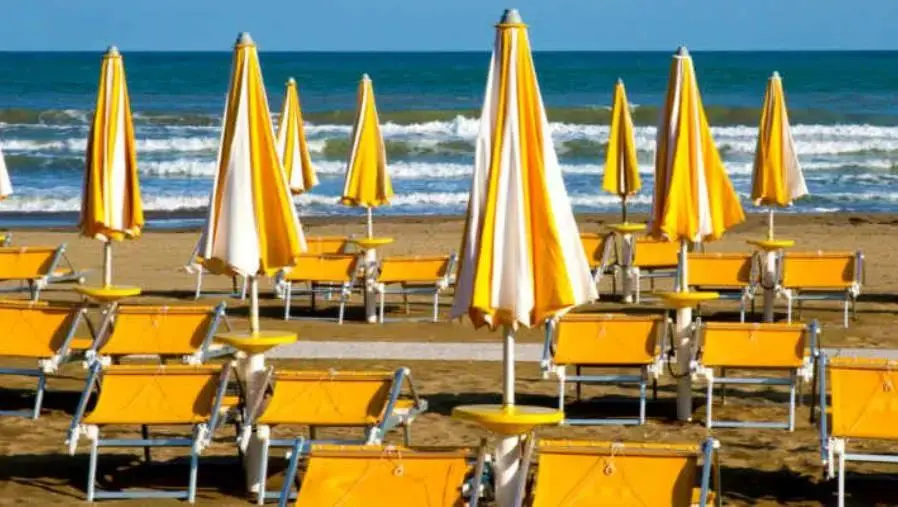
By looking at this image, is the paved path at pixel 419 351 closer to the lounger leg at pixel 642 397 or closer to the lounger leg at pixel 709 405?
the lounger leg at pixel 642 397

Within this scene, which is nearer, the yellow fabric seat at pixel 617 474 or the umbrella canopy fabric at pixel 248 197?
the yellow fabric seat at pixel 617 474

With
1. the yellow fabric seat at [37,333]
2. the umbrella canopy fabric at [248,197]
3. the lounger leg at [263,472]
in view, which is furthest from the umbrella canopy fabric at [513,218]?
the yellow fabric seat at [37,333]

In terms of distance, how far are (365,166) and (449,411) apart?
510 centimetres

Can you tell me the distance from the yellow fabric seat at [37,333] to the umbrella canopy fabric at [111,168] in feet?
2.59

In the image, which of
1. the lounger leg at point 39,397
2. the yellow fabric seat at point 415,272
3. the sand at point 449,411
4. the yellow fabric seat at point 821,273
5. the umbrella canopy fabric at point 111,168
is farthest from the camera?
the yellow fabric seat at point 415,272

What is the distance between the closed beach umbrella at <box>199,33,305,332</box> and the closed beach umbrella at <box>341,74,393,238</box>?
6542 millimetres

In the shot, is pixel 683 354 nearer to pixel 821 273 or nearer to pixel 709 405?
pixel 709 405

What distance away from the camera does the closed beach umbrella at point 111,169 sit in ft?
39.9

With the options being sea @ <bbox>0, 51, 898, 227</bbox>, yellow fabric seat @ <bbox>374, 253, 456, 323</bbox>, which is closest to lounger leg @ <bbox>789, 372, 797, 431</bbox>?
yellow fabric seat @ <bbox>374, 253, 456, 323</bbox>

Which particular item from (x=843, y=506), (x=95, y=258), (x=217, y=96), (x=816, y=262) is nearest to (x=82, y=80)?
(x=217, y=96)

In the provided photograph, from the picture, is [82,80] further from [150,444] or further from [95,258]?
[150,444]

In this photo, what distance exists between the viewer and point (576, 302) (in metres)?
7.51

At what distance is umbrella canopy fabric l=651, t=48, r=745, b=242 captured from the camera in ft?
37.2

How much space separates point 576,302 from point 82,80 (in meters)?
72.8
